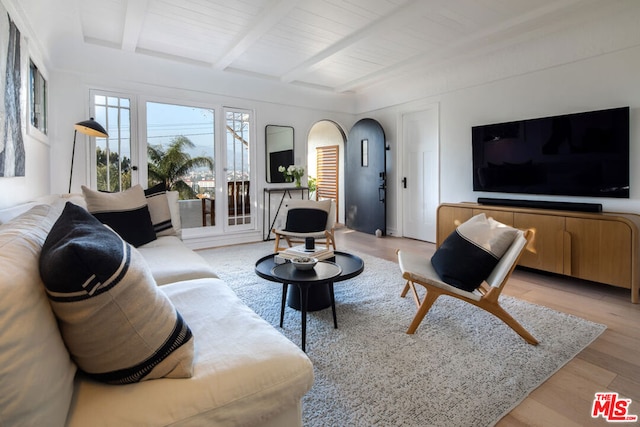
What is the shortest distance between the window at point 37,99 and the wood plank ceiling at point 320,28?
1.51ft

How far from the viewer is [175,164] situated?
488 cm

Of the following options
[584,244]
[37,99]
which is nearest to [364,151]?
[584,244]

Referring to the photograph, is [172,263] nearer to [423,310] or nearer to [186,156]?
[423,310]

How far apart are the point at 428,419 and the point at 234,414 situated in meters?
0.92

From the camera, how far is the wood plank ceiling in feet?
9.91

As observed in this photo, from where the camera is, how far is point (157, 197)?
306 cm

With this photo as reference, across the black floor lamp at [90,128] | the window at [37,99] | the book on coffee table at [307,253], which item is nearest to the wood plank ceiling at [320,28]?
the window at [37,99]

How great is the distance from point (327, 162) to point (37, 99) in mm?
5232

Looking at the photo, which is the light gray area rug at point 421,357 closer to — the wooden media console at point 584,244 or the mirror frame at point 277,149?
the wooden media console at point 584,244

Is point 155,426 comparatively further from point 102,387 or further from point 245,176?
point 245,176

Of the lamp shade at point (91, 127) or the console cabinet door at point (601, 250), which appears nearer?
the console cabinet door at point (601, 250)

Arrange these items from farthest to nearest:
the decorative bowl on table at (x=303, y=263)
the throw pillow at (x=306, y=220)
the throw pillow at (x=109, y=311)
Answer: the throw pillow at (x=306, y=220), the decorative bowl on table at (x=303, y=263), the throw pillow at (x=109, y=311)

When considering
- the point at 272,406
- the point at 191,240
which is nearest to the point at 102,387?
the point at 272,406

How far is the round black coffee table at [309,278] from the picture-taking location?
2062 mm
